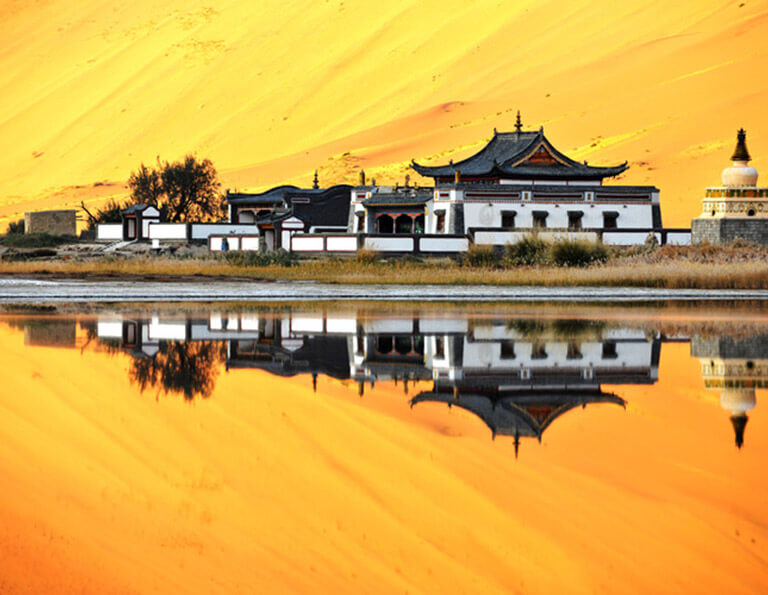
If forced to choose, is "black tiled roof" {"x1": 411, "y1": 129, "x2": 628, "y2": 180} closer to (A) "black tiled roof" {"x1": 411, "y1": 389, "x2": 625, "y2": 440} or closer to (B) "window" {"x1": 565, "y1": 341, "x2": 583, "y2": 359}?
(B) "window" {"x1": 565, "y1": 341, "x2": 583, "y2": 359}

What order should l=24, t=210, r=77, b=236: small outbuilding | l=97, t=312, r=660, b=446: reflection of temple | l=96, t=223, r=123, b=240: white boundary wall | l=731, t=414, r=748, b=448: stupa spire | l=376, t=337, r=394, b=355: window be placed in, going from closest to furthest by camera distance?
l=731, t=414, r=748, b=448: stupa spire, l=97, t=312, r=660, b=446: reflection of temple, l=376, t=337, r=394, b=355: window, l=96, t=223, r=123, b=240: white boundary wall, l=24, t=210, r=77, b=236: small outbuilding

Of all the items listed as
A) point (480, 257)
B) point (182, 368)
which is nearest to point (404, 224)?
point (480, 257)

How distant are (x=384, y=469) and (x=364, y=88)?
124 m

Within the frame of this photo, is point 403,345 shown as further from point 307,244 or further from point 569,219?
point 569,219

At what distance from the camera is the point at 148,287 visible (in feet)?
120

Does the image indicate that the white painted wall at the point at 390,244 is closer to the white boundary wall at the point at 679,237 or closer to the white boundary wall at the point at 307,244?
the white boundary wall at the point at 307,244

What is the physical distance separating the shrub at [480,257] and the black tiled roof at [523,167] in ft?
32.3

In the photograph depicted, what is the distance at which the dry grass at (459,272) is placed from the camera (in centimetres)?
3650

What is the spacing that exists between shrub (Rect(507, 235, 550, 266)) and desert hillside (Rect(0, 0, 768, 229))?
34.5 m

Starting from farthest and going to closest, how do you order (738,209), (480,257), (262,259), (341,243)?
(341,243), (262,259), (738,209), (480,257)

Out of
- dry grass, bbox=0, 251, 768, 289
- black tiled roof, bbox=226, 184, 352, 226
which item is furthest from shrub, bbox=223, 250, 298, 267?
black tiled roof, bbox=226, 184, 352, 226

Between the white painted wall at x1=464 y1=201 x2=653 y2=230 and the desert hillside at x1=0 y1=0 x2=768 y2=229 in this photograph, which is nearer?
the white painted wall at x1=464 y1=201 x2=653 y2=230

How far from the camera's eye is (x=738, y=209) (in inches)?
1903

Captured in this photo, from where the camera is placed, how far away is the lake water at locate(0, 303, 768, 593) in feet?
22.8
